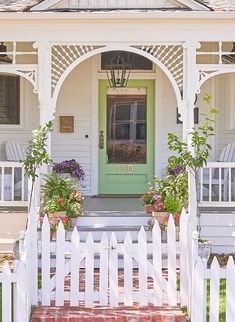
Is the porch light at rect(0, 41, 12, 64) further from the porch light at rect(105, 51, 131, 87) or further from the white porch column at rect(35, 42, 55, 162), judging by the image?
the porch light at rect(105, 51, 131, 87)

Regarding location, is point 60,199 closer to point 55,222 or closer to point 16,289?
point 55,222

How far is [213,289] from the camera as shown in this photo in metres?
5.11

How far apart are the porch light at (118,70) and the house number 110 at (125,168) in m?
1.62

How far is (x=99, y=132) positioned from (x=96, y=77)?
3.62ft

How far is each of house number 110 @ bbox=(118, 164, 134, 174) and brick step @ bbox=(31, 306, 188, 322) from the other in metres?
6.17

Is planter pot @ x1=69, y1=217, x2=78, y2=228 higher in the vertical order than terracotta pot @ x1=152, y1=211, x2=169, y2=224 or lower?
lower

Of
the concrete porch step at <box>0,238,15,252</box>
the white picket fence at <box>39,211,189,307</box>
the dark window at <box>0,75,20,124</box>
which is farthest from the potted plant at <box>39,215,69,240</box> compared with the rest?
the dark window at <box>0,75,20,124</box>

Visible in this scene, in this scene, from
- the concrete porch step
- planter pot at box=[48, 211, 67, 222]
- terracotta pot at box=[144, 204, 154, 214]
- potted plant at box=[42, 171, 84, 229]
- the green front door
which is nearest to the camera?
planter pot at box=[48, 211, 67, 222]

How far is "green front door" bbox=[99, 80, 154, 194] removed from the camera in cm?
1224

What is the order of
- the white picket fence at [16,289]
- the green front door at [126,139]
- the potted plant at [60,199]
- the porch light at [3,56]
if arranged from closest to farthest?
the white picket fence at [16,289] < the potted plant at [60,199] < the porch light at [3,56] < the green front door at [126,139]

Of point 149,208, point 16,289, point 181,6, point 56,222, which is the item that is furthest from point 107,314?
point 181,6

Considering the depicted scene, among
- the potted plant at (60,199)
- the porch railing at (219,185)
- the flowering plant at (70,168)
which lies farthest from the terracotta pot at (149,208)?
the flowering plant at (70,168)

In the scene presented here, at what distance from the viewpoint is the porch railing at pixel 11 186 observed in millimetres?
9804

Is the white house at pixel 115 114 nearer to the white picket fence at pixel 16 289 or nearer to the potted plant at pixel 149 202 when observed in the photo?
the potted plant at pixel 149 202
